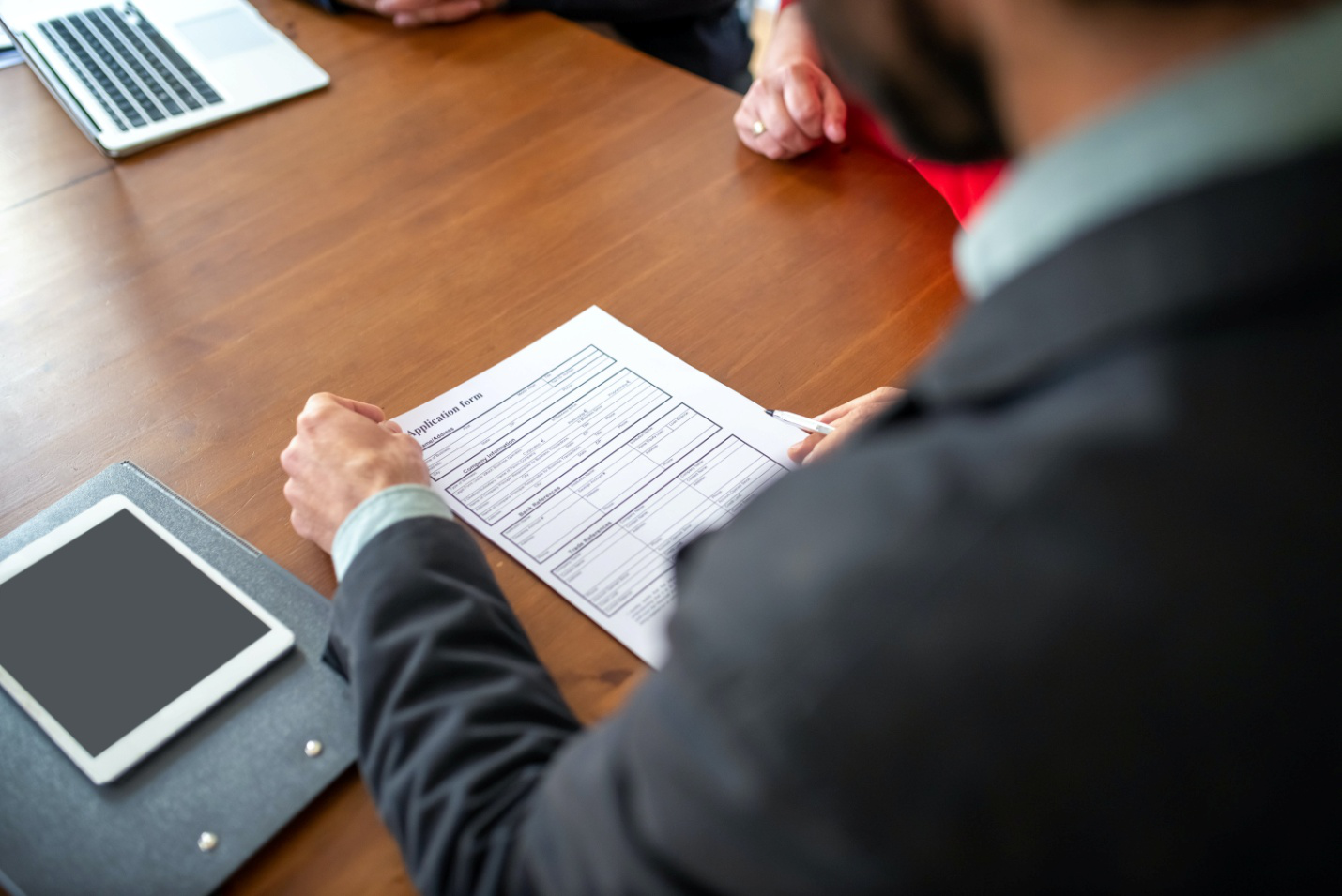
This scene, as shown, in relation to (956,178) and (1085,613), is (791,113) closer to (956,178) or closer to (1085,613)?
(956,178)

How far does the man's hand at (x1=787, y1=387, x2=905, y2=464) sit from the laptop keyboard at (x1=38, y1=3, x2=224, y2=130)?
3.06 ft

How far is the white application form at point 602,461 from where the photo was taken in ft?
2.50

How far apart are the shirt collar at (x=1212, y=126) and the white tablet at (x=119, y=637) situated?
1.95ft

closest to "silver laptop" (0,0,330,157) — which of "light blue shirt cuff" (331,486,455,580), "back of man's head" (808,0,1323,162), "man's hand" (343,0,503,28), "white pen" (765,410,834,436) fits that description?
"man's hand" (343,0,503,28)

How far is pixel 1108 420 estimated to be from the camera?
336mm

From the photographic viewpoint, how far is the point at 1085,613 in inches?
13.0

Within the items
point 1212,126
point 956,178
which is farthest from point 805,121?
point 1212,126

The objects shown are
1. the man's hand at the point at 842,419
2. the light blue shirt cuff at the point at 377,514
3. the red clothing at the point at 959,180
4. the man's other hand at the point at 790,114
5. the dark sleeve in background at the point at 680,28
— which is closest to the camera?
the light blue shirt cuff at the point at 377,514

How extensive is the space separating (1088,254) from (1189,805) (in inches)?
8.2

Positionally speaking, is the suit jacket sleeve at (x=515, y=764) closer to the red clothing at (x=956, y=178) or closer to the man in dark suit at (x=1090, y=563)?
the man in dark suit at (x=1090, y=563)

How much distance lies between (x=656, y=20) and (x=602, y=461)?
3.58 feet

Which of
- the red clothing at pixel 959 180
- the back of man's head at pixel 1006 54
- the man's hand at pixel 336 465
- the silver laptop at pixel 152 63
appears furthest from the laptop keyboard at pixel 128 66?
the back of man's head at pixel 1006 54

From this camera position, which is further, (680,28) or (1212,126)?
(680,28)

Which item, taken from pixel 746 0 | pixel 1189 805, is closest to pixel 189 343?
pixel 1189 805
